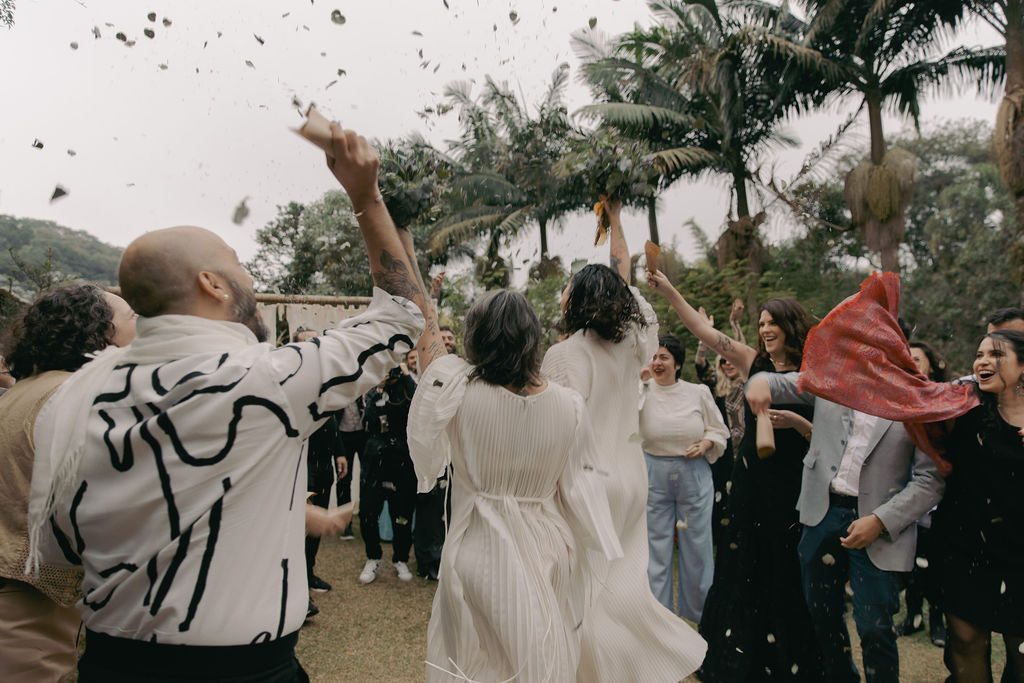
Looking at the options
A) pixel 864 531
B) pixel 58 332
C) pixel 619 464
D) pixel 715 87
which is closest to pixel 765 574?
pixel 864 531

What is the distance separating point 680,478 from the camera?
5652 mm

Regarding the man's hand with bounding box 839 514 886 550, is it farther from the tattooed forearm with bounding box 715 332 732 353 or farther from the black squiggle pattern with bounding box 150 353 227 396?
the black squiggle pattern with bounding box 150 353 227 396

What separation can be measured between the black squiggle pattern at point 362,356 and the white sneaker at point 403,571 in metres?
5.54

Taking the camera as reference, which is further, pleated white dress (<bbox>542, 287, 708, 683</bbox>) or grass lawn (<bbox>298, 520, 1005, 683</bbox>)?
grass lawn (<bbox>298, 520, 1005, 683</bbox>)

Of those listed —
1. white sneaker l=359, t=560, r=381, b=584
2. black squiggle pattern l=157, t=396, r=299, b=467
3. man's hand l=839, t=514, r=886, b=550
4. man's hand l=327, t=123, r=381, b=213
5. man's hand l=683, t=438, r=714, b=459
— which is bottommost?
white sneaker l=359, t=560, r=381, b=584

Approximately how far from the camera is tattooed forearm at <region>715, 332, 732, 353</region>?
412 cm

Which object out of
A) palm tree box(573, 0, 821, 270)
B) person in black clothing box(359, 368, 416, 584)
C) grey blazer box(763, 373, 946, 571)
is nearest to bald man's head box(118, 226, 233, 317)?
grey blazer box(763, 373, 946, 571)

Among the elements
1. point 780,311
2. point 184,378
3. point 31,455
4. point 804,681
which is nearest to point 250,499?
→ point 184,378

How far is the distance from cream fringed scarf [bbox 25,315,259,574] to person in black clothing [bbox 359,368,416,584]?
4897 mm

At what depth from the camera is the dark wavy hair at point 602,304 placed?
3.59 metres

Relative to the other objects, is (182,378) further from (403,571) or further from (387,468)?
(403,571)

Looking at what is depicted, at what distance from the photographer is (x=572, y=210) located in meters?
21.9

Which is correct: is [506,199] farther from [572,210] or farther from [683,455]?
[683,455]

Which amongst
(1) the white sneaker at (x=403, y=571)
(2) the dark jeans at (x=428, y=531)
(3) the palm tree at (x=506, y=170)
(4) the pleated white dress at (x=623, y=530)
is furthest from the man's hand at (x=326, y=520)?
(3) the palm tree at (x=506, y=170)
